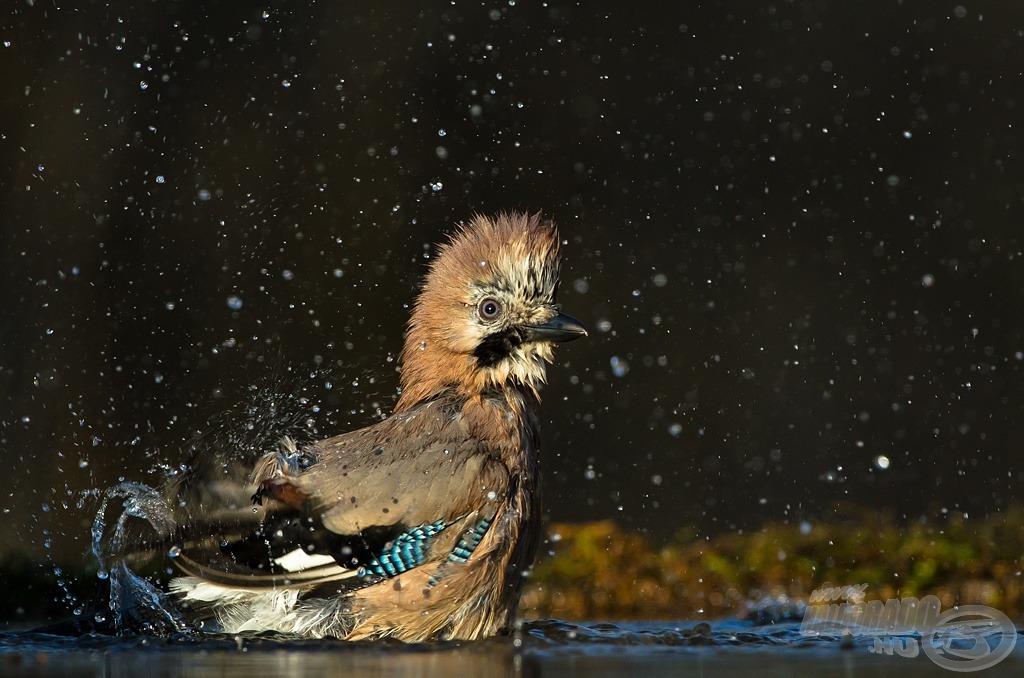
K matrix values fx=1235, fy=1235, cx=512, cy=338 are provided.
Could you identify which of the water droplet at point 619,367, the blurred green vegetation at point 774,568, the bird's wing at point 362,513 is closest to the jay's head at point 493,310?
the bird's wing at point 362,513

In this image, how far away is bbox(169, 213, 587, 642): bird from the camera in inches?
138

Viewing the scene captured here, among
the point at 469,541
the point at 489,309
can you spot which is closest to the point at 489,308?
the point at 489,309

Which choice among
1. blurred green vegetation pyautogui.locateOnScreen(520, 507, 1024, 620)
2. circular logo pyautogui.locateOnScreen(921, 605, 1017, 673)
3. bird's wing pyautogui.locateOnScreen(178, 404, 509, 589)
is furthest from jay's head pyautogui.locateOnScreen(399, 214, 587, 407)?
circular logo pyautogui.locateOnScreen(921, 605, 1017, 673)

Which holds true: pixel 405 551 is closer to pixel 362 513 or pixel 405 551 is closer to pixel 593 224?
pixel 362 513

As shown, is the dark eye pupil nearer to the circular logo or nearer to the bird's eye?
the bird's eye

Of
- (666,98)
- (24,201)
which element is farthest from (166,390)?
(666,98)

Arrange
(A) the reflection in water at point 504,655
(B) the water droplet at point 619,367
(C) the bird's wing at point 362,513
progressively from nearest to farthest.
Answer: (A) the reflection in water at point 504,655, (C) the bird's wing at point 362,513, (B) the water droplet at point 619,367

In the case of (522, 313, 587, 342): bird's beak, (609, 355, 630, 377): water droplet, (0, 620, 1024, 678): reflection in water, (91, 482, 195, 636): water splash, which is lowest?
(0, 620, 1024, 678): reflection in water

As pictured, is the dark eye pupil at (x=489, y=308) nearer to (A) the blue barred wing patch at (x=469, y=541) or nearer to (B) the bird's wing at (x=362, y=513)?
(B) the bird's wing at (x=362, y=513)

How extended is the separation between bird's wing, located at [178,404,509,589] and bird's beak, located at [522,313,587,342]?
0.42 meters

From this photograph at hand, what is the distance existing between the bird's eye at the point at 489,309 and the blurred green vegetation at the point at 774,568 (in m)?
1.23

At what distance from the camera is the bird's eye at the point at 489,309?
3902 mm

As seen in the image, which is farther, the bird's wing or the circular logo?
the bird's wing

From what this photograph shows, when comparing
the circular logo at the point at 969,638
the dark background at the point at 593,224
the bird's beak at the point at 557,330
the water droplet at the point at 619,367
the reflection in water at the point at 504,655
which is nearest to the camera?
the reflection in water at the point at 504,655
